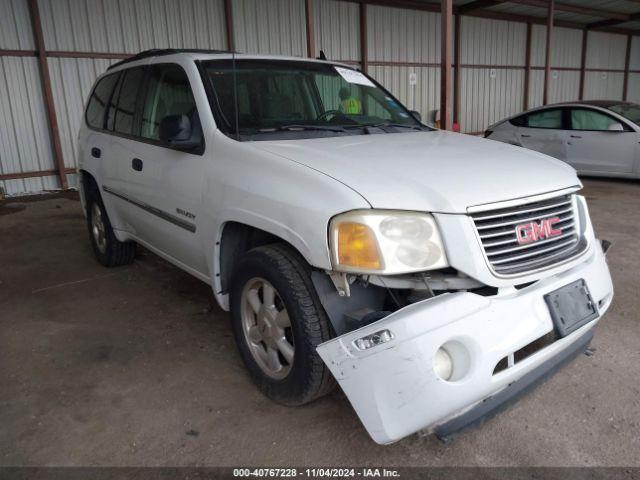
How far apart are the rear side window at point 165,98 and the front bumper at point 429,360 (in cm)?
171

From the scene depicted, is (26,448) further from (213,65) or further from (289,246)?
(213,65)

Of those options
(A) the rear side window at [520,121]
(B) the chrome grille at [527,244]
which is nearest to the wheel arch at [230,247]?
(B) the chrome grille at [527,244]

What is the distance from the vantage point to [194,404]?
257cm

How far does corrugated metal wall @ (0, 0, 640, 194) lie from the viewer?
28.0 ft

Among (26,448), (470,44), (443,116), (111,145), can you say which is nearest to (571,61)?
(470,44)

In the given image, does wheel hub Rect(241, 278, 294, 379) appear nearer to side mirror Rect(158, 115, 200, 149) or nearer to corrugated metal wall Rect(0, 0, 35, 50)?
side mirror Rect(158, 115, 200, 149)

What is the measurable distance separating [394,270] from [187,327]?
1.96 m

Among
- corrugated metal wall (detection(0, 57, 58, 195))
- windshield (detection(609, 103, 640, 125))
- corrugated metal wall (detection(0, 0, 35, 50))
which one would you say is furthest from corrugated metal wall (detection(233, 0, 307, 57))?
windshield (detection(609, 103, 640, 125))

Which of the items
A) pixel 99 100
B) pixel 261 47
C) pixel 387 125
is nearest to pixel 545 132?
pixel 261 47

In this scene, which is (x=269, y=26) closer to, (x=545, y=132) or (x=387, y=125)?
(x=545, y=132)

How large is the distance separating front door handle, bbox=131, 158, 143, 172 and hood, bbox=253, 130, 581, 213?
119cm

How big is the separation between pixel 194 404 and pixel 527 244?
5.64 feet

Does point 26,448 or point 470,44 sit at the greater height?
point 470,44

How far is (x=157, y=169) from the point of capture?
3.20 m
